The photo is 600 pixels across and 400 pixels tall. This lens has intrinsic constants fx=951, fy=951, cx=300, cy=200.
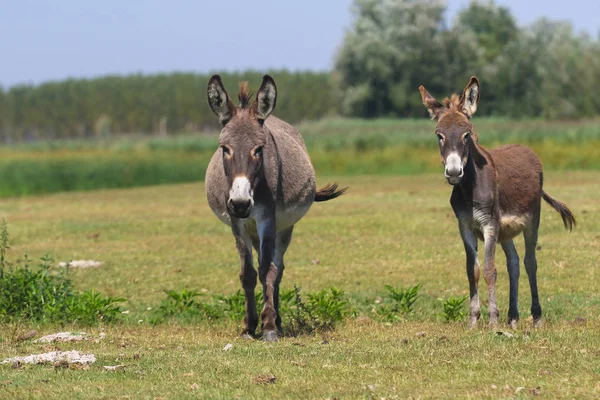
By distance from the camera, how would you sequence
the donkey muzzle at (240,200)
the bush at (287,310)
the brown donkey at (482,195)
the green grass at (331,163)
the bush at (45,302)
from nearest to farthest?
1. the donkey muzzle at (240,200)
2. the brown donkey at (482,195)
3. the bush at (287,310)
4. the bush at (45,302)
5. the green grass at (331,163)

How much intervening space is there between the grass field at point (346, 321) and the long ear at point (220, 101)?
103 inches

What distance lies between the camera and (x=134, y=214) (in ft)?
94.3

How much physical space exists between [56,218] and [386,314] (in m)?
17.4

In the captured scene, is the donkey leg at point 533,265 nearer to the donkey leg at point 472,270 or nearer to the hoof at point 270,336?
the donkey leg at point 472,270

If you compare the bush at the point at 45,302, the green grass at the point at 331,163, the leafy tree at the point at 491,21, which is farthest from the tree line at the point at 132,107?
the bush at the point at 45,302

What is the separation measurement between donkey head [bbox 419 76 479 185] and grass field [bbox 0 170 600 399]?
1.89 meters

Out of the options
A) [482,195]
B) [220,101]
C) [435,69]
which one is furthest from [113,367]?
[435,69]

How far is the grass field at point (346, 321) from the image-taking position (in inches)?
324

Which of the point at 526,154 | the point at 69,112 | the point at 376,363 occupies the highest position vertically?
the point at 526,154

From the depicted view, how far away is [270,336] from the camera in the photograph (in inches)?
432

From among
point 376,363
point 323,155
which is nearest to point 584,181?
point 323,155

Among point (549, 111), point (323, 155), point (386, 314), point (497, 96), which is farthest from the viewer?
point (497, 96)

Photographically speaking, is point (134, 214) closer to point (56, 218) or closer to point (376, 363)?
point (56, 218)

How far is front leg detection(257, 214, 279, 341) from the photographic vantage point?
10.9 meters
